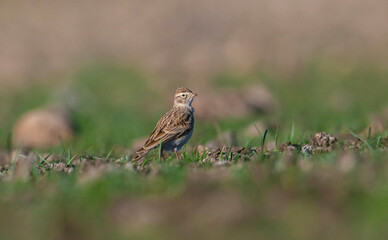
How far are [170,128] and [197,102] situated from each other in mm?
7334

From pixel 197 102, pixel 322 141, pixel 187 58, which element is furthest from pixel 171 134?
pixel 187 58

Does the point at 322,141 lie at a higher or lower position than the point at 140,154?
lower

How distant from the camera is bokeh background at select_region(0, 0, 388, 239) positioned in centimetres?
596

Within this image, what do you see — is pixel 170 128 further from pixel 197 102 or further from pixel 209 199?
pixel 197 102

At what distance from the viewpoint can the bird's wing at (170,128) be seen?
9695mm

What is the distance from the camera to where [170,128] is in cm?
991

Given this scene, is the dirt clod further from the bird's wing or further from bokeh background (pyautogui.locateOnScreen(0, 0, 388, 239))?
the bird's wing

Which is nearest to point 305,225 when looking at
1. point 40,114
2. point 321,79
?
point 40,114

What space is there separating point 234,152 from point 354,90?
1152 cm

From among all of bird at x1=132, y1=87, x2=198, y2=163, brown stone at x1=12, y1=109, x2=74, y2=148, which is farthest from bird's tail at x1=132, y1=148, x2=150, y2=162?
brown stone at x1=12, y1=109, x2=74, y2=148

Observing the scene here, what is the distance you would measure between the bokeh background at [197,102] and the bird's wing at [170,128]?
0.46 metres

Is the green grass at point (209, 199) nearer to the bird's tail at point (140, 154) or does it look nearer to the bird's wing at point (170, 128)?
the bird's tail at point (140, 154)

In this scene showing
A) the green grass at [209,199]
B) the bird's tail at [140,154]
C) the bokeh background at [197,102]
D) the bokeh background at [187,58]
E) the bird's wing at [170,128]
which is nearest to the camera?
the green grass at [209,199]

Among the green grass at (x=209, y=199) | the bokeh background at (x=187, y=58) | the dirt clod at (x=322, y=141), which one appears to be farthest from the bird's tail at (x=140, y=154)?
the bokeh background at (x=187, y=58)
